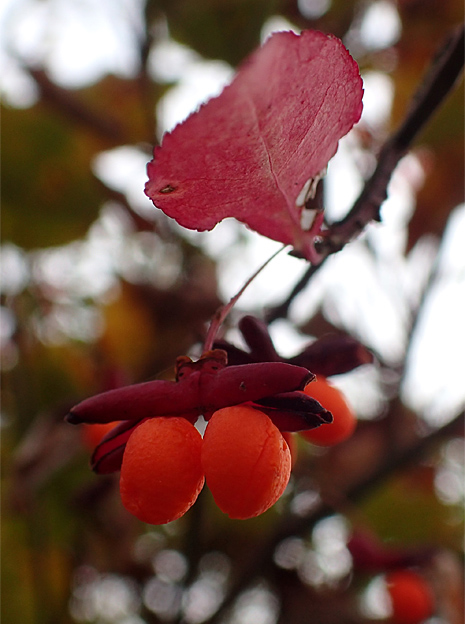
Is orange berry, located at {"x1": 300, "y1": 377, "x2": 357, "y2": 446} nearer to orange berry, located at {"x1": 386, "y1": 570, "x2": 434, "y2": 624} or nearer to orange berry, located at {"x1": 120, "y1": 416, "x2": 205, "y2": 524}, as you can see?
orange berry, located at {"x1": 120, "y1": 416, "x2": 205, "y2": 524}

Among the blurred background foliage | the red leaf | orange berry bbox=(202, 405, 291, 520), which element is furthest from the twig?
the blurred background foliage

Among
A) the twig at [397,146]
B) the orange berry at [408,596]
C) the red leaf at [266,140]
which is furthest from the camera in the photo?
the orange berry at [408,596]

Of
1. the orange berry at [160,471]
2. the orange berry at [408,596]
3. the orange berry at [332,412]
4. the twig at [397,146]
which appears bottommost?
the orange berry at [408,596]

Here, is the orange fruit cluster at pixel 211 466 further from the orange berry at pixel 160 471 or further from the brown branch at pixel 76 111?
the brown branch at pixel 76 111

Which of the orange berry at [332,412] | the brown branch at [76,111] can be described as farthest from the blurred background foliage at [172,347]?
the orange berry at [332,412]

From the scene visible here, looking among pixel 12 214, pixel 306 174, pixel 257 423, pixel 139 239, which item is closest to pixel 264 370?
pixel 257 423

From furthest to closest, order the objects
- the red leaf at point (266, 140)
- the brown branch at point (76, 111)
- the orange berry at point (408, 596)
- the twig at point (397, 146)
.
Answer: the brown branch at point (76, 111) → the orange berry at point (408, 596) → the twig at point (397, 146) → the red leaf at point (266, 140)
